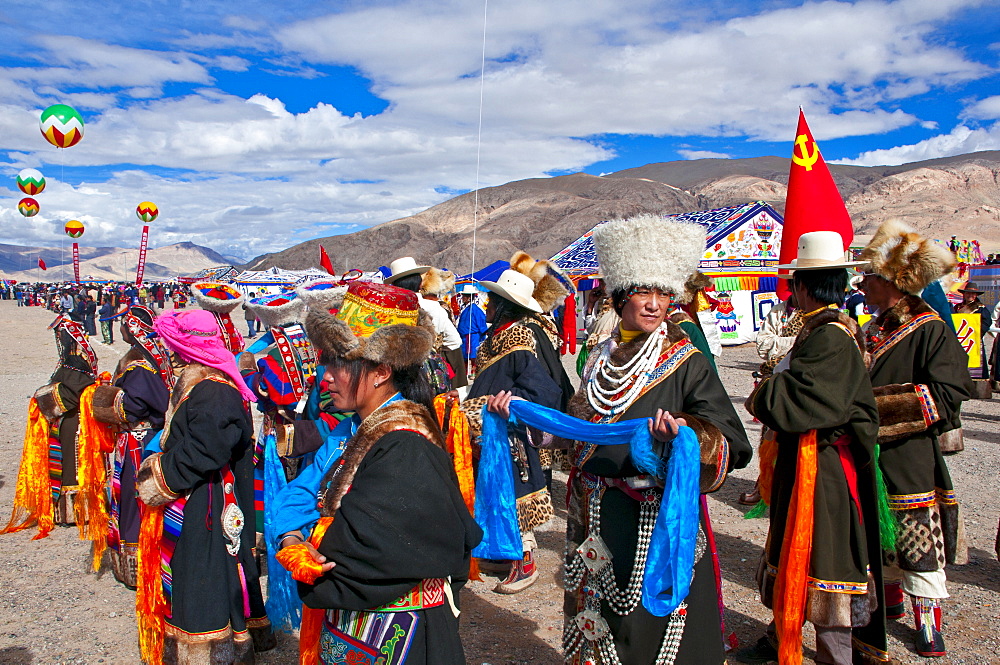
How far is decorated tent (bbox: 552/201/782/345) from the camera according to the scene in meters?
18.7

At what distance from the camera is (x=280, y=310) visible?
4.66 meters

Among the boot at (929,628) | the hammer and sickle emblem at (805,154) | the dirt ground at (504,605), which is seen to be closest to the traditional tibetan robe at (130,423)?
the dirt ground at (504,605)

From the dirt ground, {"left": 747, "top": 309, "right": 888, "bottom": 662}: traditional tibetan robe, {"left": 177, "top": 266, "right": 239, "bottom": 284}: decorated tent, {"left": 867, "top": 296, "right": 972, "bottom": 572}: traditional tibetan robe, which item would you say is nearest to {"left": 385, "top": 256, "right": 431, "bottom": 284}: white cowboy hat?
the dirt ground

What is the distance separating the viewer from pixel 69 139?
16234mm

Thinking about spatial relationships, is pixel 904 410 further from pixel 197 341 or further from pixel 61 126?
pixel 61 126

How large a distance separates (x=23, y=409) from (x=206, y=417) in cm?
1071

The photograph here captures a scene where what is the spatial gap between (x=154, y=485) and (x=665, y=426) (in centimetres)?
237

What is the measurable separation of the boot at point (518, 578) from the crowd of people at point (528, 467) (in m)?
0.02

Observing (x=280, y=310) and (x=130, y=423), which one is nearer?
(x=130, y=423)

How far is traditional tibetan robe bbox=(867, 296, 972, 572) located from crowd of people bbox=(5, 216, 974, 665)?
0.04 ft

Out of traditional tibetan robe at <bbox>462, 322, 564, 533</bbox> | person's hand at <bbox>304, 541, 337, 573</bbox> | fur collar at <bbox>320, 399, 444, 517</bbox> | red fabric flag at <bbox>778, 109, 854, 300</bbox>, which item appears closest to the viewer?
person's hand at <bbox>304, 541, 337, 573</bbox>

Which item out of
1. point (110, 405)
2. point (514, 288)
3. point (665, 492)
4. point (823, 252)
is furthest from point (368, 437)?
point (110, 405)

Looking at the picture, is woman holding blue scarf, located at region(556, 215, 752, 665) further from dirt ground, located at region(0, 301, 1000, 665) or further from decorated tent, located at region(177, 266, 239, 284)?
decorated tent, located at region(177, 266, 239, 284)

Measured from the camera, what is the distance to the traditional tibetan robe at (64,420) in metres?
5.43
